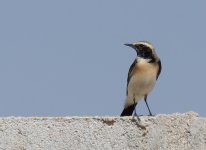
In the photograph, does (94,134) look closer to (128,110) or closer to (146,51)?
(128,110)

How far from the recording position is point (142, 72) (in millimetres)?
7742

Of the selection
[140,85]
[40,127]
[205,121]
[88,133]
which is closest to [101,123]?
[88,133]

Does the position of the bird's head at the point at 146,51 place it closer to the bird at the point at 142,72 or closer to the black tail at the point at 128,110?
the bird at the point at 142,72

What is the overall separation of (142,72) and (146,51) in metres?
0.27

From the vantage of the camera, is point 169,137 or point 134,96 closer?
point 169,137

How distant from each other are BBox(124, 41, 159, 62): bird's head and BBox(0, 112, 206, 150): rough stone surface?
326 cm

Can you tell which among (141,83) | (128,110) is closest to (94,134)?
(128,110)

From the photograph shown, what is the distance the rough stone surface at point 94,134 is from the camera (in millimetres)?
4410

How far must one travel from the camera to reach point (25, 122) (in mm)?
4445

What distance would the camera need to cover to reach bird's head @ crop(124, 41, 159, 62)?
774 centimetres

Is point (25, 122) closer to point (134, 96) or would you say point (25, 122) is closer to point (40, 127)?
point (40, 127)

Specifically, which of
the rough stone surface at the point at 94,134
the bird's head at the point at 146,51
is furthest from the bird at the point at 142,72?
the rough stone surface at the point at 94,134

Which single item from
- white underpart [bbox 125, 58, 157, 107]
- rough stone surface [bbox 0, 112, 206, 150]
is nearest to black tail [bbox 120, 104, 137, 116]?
white underpart [bbox 125, 58, 157, 107]

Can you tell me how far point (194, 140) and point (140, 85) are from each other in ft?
10.9
